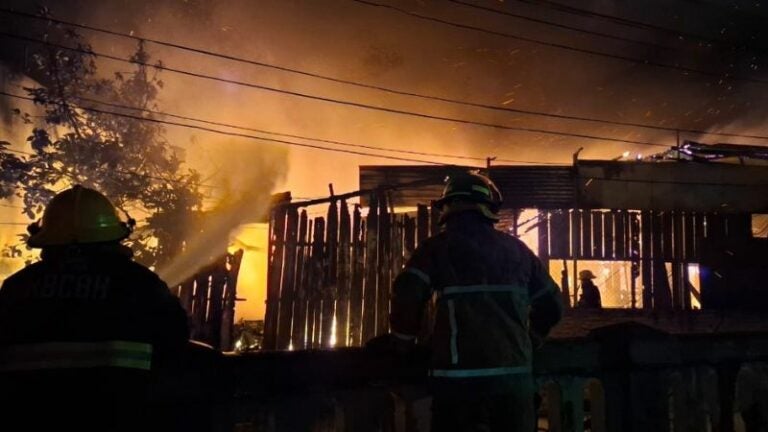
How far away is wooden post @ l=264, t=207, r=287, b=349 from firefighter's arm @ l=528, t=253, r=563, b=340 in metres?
6.53

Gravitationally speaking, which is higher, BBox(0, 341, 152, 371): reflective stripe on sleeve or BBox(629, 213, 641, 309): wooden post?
BBox(629, 213, 641, 309): wooden post

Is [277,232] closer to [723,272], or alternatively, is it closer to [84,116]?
[84,116]

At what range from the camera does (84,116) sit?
478 inches

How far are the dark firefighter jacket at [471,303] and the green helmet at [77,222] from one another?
1.26 metres

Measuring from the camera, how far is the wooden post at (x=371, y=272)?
8.75 metres

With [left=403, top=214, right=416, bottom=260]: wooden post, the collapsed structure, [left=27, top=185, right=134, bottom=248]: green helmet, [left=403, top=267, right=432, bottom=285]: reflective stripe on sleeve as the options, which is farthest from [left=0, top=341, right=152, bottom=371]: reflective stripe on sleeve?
the collapsed structure

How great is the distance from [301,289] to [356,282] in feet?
3.00

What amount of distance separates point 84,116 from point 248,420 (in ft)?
39.4

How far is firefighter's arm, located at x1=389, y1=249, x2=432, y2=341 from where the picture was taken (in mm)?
2479

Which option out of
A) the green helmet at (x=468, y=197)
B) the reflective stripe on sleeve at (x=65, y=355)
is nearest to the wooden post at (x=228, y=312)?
the green helmet at (x=468, y=197)

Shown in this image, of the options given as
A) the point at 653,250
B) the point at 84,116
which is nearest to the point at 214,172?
the point at 84,116

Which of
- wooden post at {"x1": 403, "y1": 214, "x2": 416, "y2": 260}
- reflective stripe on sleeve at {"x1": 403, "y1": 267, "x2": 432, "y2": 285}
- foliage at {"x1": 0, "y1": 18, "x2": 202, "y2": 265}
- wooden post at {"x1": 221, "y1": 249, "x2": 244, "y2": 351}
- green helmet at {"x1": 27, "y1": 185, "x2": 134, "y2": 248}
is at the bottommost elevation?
wooden post at {"x1": 221, "y1": 249, "x2": 244, "y2": 351}

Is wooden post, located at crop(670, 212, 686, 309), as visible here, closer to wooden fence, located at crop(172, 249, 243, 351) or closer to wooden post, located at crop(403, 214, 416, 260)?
wooden post, located at crop(403, 214, 416, 260)

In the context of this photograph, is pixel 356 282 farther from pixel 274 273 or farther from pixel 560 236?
pixel 560 236
